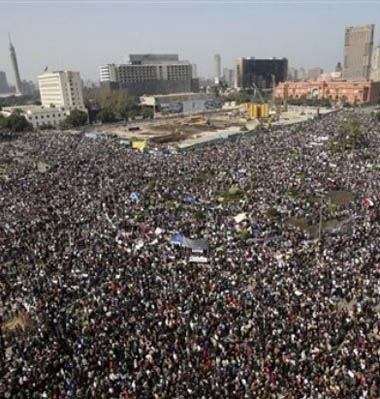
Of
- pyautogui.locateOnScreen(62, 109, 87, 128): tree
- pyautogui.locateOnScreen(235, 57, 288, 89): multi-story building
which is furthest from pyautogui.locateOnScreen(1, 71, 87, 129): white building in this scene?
pyautogui.locateOnScreen(235, 57, 288, 89): multi-story building

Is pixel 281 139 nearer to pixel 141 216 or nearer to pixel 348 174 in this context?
pixel 348 174

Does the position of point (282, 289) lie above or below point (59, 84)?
below

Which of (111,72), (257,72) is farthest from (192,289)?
(257,72)

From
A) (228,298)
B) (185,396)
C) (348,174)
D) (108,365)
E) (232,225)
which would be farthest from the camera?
(348,174)

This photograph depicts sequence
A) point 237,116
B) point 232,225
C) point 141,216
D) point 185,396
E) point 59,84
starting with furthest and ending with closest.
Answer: point 59,84 → point 237,116 → point 141,216 → point 232,225 → point 185,396

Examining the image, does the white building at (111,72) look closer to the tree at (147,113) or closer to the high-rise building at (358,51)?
the tree at (147,113)

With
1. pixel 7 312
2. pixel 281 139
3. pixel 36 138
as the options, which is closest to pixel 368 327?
pixel 7 312

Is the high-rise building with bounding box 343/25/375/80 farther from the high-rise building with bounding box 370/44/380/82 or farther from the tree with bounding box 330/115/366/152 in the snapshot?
the tree with bounding box 330/115/366/152
